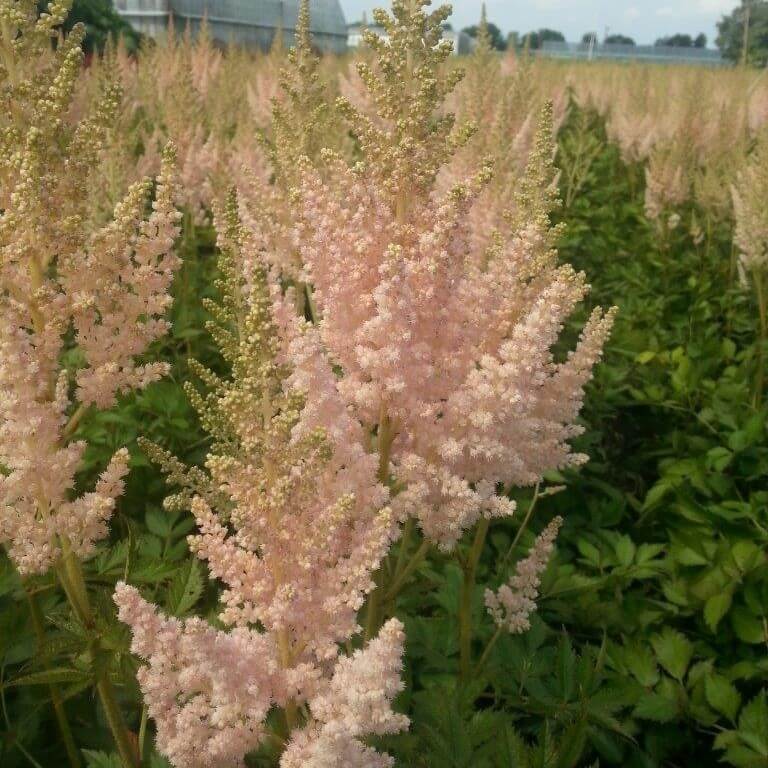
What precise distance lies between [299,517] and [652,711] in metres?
1.58

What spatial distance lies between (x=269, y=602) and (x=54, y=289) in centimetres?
80

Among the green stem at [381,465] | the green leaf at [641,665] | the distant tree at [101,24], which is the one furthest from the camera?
the distant tree at [101,24]

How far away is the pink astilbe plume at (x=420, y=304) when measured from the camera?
5.02ft

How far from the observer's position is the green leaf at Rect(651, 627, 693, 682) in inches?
94.6

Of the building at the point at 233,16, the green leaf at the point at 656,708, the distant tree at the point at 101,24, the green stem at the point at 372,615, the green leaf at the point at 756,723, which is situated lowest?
the green leaf at the point at 656,708

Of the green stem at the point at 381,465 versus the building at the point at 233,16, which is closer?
the green stem at the point at 381,465

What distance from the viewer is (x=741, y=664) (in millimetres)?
2488

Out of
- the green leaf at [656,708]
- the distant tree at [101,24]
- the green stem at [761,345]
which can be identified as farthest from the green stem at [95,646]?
the distant tree at [101,24]

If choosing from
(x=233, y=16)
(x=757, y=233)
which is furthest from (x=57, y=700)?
(x=233, y=16)

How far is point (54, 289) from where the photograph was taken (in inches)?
61.0

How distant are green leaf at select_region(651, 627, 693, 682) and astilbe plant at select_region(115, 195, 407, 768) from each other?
Answer: 1500mm

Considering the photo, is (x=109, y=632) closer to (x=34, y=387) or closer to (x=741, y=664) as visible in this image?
(x=34, y=387)

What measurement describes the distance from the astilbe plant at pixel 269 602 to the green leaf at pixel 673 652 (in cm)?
150

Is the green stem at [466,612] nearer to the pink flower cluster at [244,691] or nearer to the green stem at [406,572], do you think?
the green stem at [406,572]
